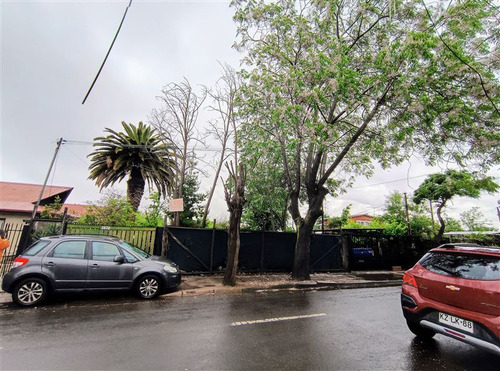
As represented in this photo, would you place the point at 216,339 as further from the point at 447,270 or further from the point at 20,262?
the point at 20,262

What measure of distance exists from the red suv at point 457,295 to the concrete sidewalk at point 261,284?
4.90m

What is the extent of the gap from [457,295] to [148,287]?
648 centimetres

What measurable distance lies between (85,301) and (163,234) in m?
3.53

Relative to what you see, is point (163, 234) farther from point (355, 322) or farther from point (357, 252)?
point (357, 252)

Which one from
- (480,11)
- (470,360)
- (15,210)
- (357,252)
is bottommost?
(470,360)

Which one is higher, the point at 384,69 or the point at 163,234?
the point at 384,69

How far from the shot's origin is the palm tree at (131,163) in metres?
17.0

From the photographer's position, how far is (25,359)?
3275 mm

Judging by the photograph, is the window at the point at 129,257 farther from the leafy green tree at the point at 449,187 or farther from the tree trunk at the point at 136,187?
the leafy green tree at the point at 449,187

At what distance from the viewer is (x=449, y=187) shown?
13.8 m

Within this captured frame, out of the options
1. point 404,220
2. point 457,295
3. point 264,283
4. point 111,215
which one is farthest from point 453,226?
point 111,215

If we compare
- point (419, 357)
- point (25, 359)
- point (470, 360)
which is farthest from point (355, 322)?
point (25, 359)

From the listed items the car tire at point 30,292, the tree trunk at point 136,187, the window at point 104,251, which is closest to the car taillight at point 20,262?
the car tire at point 30,292

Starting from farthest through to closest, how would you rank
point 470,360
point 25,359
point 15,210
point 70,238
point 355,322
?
point 15,210
point 70,238
point 355,322
point 470,360
point 25,359
